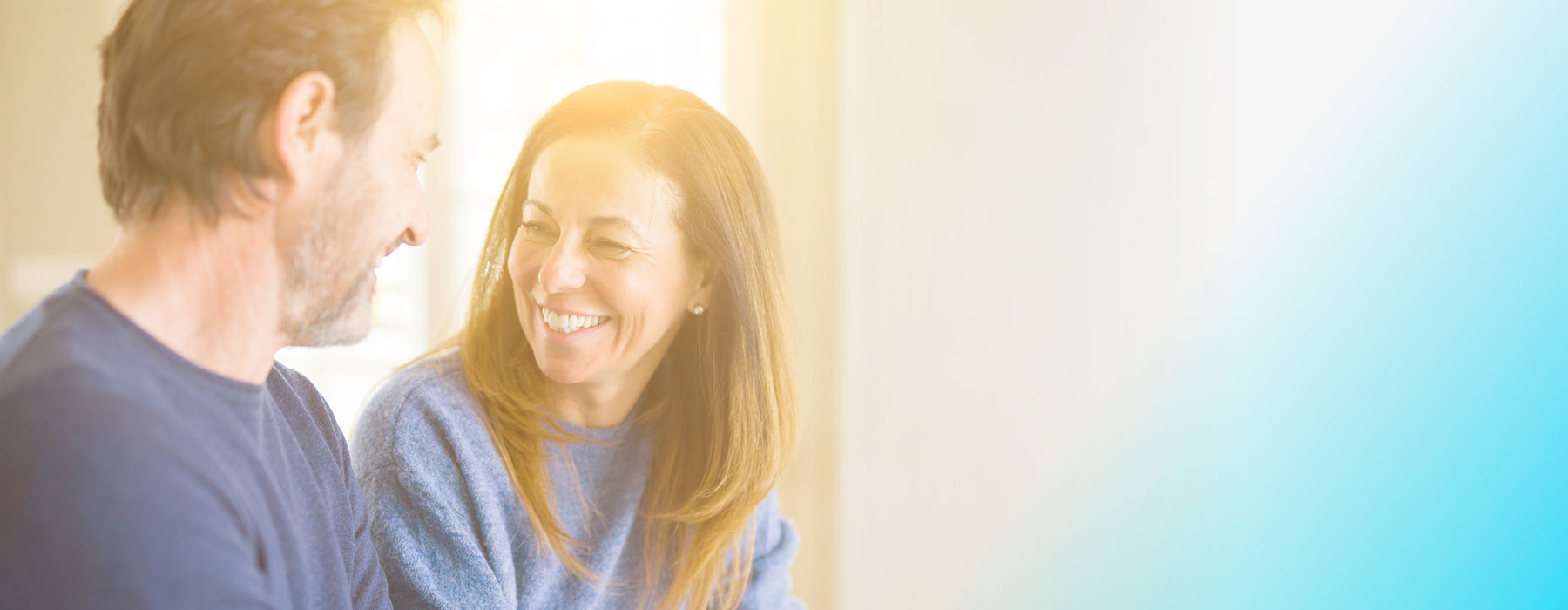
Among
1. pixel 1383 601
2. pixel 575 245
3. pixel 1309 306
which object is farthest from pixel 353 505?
pixel 1383 601

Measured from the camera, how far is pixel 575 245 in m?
1.10

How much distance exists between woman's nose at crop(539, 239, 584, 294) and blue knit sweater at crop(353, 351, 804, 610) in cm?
18

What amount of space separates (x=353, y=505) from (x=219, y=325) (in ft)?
1.08

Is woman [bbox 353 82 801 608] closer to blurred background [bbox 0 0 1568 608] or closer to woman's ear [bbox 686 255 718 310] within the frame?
woman's ear [bbox 686 255 718 310]

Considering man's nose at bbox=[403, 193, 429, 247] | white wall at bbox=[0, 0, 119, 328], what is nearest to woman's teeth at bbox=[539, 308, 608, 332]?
man's nose at bbox=[403, 193, 429, 247]

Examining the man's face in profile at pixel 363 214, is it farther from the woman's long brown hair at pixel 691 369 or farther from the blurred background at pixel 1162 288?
the blurred background at pixel 1162 288

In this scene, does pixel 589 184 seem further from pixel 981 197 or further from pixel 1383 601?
pixel 1383 601

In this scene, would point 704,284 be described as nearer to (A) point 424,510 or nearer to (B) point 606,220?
(B) point 606,220

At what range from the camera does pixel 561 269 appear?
1.09m

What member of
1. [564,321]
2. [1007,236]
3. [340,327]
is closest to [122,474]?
[340,327]

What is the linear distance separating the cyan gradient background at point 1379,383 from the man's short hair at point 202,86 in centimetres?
167

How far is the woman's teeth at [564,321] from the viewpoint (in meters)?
1.13

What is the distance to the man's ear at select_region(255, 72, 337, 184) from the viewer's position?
651 millimetres

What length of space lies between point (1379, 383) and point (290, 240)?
6.32 feet
